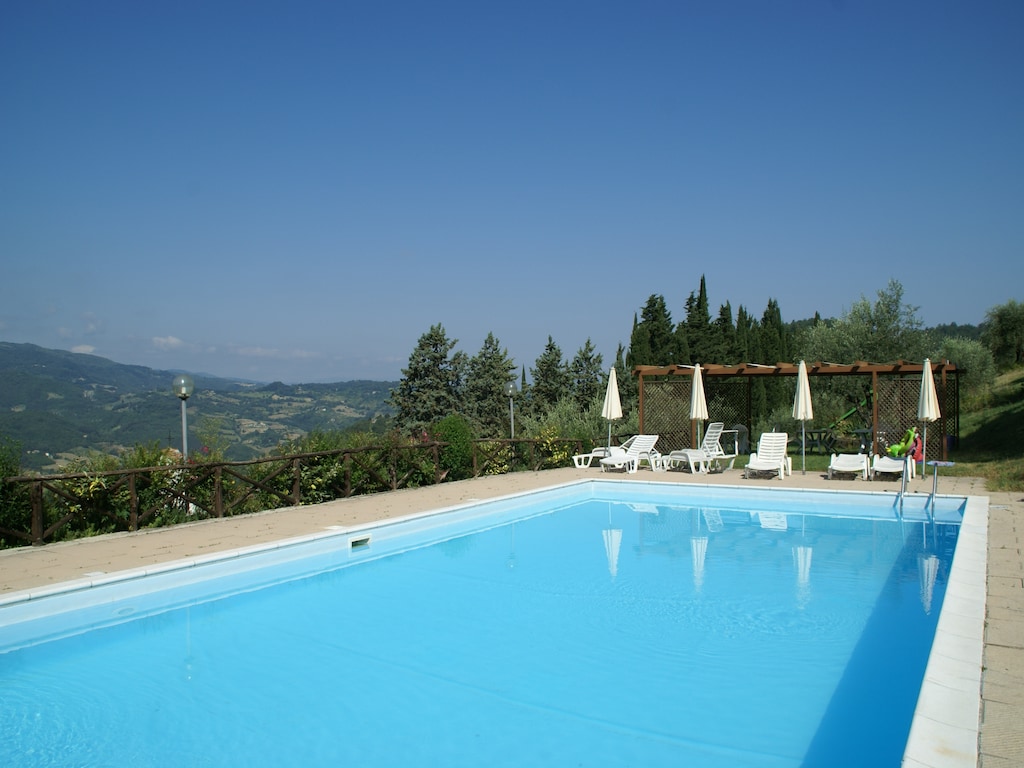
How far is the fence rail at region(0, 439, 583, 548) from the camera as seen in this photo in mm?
7418

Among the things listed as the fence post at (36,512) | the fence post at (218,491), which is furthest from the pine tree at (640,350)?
the fence post at (36,512)

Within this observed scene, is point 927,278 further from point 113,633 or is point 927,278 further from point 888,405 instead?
point 113,633

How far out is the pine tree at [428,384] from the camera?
1162 inches

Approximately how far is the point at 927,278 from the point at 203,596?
22.4 meters

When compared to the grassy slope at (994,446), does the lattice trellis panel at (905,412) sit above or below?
above

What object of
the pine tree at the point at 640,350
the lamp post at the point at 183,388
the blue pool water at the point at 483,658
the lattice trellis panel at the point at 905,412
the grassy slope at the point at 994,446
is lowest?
the blue pool water at the point at 483,658

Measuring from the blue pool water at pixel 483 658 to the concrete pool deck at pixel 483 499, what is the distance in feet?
1.74

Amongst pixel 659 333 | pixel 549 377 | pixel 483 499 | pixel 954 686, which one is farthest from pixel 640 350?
pixel 954 686

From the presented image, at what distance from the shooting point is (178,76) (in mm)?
15398

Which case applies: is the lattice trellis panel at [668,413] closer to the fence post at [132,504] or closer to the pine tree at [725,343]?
the pine tree at [725,343]

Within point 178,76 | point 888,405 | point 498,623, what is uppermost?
point 178,76

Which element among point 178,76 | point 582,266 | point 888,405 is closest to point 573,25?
point 178,76

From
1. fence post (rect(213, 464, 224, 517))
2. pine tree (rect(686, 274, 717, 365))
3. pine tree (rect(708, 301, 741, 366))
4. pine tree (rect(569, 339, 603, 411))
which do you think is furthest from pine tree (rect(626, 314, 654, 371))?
fence post (rect(213, 464, 224, 517))

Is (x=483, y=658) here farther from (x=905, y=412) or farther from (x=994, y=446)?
(x=994, y=446)
